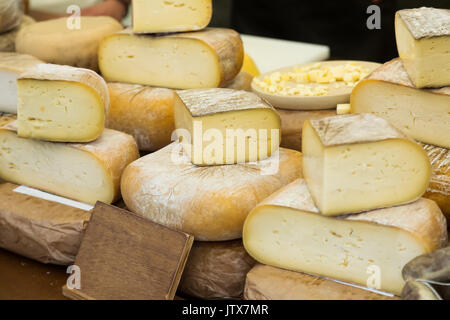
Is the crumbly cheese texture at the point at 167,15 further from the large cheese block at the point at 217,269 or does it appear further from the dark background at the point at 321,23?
the dark background at the point at 321,23

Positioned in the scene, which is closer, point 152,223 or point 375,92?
point 152,223

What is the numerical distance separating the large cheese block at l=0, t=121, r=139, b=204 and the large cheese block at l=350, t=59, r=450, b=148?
0.81m

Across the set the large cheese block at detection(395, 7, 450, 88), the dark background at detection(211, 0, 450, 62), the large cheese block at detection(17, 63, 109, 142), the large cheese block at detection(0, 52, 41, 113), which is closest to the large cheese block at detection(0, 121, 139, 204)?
the large cheese block at detection(17, 63, 109, 142)

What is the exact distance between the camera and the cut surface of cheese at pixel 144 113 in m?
2.16

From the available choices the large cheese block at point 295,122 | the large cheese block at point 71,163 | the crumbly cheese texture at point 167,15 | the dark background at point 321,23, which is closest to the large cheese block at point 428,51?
the large cheese block at point 295,122

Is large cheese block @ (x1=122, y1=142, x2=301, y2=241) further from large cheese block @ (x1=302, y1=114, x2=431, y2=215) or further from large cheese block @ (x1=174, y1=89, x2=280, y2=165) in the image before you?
large cheese block @ (x1=302, y1=114, x2=431, y2=215)

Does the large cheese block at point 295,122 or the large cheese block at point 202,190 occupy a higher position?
the large cheese block at point 295,122

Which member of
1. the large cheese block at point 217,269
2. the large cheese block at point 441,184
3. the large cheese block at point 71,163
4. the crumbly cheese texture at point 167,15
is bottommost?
the large cheese block at point 217,269

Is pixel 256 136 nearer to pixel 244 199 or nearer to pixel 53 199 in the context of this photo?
pixel 244 199

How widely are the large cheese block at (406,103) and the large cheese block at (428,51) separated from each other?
3 centimetres

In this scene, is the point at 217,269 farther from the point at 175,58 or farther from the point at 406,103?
the point at 175,58
